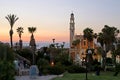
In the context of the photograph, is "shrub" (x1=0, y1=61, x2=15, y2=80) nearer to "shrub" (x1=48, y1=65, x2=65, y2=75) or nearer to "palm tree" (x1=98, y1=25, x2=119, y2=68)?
"shrub" (x1=48, y1=65, x2=65, y2=75)

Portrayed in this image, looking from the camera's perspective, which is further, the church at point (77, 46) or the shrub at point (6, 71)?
the church at point (77, 46)

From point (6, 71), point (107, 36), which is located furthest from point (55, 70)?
point (6, 71)

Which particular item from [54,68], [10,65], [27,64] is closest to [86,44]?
[27,64]

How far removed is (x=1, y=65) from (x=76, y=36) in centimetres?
10740

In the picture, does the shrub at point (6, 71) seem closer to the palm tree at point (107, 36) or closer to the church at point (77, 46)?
the palm tree at point (107, 36)

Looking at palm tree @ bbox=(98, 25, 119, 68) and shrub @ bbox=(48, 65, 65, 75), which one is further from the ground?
palm tree @ bbox=(98, 25, 119, 68)

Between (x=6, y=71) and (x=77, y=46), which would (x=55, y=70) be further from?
(x=77, y=46)


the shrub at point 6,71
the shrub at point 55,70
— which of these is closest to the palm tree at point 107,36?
the shrub at point 55,70

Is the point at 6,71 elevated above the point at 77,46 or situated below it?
below

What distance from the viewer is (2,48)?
50312 mm

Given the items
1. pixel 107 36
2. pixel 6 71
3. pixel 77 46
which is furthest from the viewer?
pixel 77 46

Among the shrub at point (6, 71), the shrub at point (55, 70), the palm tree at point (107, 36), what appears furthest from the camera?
the palm tree at point (107, 36)

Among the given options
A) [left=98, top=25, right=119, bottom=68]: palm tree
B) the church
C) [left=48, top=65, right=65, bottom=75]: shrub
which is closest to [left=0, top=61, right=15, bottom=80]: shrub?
[left=48, top=65, right=65, bottom=75]: shrub

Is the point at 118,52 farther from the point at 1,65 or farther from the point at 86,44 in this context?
the point at 1,65
